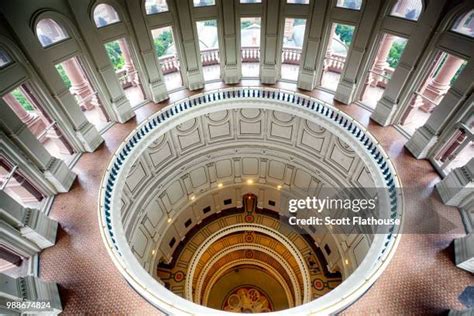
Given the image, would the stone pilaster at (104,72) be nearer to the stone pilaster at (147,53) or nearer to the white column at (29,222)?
the stone pilaster at (147,53)

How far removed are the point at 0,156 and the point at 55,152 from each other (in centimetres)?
345

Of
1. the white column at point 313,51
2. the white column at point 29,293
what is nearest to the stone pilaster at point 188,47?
Result: the white column at point 313,51

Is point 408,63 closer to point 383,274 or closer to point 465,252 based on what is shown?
point 465,252

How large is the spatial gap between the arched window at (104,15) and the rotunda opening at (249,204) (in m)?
3.96

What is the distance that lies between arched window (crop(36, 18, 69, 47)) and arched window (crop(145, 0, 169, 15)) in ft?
11.2

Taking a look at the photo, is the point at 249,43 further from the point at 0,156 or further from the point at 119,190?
the point at 0,156

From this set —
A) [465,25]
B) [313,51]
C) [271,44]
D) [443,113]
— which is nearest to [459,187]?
[443,113]

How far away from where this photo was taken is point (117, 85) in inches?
492

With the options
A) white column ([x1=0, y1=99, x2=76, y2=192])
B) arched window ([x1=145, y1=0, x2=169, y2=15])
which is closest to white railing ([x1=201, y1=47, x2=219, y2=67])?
arched window ([x1=145, y1=0, x2=169, y2=15])

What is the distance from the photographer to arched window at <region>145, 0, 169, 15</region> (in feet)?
39.5

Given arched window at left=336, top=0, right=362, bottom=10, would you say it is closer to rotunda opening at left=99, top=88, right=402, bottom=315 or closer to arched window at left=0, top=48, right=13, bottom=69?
rotunda opening at left=99, top=88, right=402, bottom=315

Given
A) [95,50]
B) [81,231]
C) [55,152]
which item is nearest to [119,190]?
[81,231]

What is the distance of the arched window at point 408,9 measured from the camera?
10.2 m

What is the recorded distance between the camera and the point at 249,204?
2036 centimetres
